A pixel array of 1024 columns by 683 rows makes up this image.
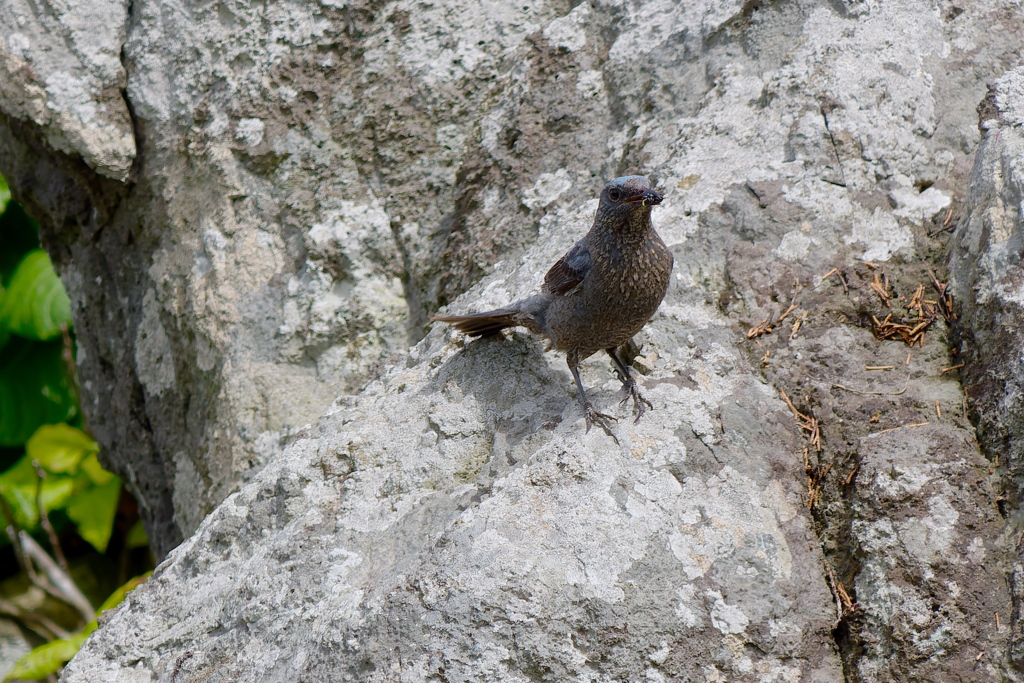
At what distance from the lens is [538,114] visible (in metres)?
4.11

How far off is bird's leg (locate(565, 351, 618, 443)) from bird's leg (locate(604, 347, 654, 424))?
0.38 feet

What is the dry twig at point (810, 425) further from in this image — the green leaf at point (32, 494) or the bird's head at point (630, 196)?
the green leaf at point (32, 494)

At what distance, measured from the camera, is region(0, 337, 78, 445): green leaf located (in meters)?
6.41

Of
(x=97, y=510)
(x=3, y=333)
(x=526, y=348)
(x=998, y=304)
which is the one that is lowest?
(x=97, y=510)

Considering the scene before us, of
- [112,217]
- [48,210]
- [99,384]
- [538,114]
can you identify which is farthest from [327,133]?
[99,384]

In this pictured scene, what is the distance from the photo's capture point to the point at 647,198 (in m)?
2.93

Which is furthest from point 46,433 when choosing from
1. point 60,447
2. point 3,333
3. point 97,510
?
point 3,333

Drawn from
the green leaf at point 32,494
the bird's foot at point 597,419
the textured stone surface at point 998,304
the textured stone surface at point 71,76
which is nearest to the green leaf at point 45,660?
the green leaf at point 32,494

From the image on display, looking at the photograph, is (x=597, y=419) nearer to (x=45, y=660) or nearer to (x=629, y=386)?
(x=629, y=386)

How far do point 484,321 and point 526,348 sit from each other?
240 millimetres

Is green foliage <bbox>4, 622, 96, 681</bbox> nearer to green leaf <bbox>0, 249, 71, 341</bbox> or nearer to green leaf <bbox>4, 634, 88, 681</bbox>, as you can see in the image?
green leaf <bbox>4, 634, 88, 681</bbox>

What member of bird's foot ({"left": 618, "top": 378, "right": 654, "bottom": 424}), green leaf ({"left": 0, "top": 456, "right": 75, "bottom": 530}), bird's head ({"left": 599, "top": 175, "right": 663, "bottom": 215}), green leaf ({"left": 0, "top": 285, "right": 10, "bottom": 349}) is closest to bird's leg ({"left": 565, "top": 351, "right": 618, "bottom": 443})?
bird's foot ({"left": 618, "top": 378, "right": 654, "bottom": 424})

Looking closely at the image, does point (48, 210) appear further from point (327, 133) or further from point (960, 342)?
point (960, 342)

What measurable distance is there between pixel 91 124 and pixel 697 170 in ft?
11.7
